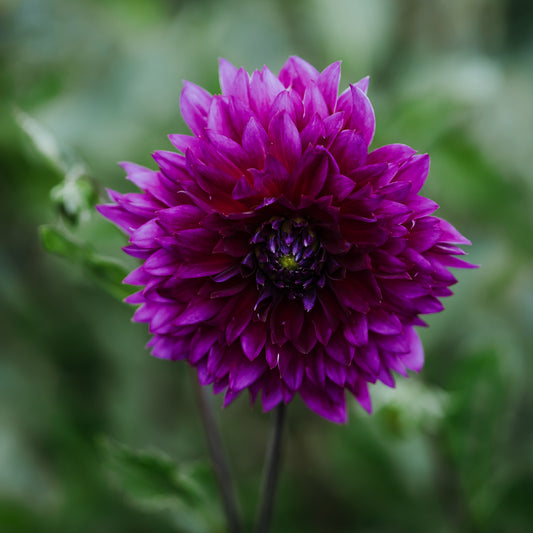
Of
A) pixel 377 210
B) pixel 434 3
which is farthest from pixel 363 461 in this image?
pixel 434 3

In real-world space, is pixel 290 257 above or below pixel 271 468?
above

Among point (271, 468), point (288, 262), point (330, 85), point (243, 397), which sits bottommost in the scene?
point (271, 468)

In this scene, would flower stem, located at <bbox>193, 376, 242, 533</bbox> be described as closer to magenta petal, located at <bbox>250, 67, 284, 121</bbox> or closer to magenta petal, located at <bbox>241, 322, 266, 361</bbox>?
magenta petal, located at <bbox>241, 322, 266, 361</bbox>

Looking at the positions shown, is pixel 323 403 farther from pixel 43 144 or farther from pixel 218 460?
pixel 43 144

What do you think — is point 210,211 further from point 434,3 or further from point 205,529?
point 434,3

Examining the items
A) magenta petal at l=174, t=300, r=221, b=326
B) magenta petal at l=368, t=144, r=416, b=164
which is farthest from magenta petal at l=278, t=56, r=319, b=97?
magenta petal at l=174, t=300, r=221, b=326

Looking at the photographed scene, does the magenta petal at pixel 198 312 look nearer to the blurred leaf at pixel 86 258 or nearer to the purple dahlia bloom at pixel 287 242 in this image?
the purple dahlia bloom at pixel 287 242

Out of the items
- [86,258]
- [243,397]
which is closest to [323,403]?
[86,258]

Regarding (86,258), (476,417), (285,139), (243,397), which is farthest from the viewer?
(243,397)
